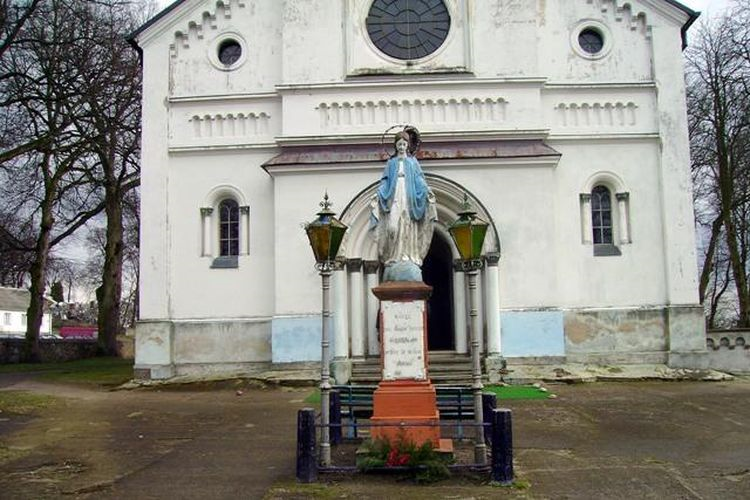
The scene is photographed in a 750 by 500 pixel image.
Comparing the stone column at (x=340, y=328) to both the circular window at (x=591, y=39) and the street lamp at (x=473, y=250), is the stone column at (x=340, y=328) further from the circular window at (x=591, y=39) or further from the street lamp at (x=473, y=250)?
the street lamp at (x=473, y=250)

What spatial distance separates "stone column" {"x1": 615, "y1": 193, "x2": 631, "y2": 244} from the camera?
20.0 m

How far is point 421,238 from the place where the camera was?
33.2ft

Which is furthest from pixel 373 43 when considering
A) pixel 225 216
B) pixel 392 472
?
pixel 392 472

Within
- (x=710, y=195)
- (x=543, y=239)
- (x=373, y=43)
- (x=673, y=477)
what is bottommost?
(x=673, y=477)

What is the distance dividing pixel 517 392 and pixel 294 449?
7.26 metres

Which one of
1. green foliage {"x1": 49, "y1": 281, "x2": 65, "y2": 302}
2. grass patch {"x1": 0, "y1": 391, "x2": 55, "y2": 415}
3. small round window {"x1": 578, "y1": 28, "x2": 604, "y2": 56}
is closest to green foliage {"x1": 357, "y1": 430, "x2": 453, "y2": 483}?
grass patch {"x1": 0, "y1": 391, "x2": 55, "y2": 415}

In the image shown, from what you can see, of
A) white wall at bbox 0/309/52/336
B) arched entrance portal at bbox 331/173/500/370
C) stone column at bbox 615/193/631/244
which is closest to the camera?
arched entrance portal at bbox 331/173/500/370

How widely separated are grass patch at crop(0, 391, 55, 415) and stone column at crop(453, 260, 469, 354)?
371 inches

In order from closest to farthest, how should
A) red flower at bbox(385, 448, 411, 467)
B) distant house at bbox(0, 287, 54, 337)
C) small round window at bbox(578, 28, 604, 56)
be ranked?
1. red flower at bbox(385, 448, 411, 467)
2. small round window at bbox(578, 28, 604, 56)
3. distant house at bbox(0, 287, 54, 337)

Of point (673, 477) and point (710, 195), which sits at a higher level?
point (710, 195)

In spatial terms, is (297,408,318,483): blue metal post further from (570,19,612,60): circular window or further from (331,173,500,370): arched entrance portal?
(570,19,612,60): circular window

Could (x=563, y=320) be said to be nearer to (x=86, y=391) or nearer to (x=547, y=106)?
(x=547, y=106)

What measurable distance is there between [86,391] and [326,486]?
1257 centimetres

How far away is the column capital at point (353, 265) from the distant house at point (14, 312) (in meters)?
62.1
